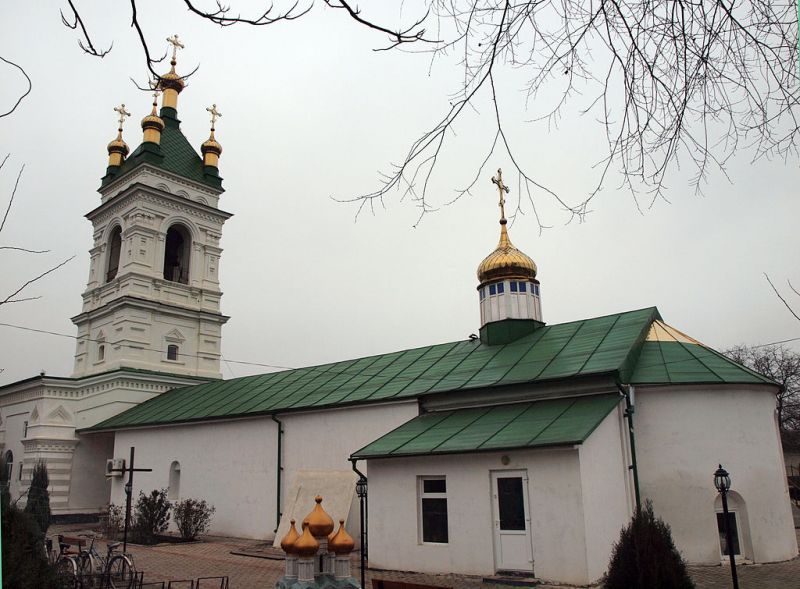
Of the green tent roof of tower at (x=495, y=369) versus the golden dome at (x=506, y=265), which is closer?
the green tent roof of tower at (x=495, y=369)

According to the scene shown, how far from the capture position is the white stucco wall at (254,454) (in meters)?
17.9

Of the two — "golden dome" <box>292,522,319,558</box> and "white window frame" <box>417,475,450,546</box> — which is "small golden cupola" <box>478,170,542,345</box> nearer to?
"white window frame" <box>417,475,450,546</box>

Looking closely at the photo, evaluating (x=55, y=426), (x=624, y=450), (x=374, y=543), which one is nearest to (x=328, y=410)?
(x=374, y=543)

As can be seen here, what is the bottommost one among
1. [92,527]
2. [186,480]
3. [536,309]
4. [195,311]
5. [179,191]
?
[92,527]

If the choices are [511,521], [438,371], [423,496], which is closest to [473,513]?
[511,521]

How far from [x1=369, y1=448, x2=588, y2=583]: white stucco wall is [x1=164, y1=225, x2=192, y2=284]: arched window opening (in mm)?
21932

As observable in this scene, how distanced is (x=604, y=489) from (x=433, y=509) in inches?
140

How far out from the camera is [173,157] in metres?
33.6

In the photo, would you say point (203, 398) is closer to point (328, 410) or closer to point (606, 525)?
point (328, 410)

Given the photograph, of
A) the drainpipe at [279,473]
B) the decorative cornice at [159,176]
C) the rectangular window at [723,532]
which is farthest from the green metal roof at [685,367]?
the decorative cornice at [159,176]

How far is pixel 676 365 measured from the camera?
47.5 feet

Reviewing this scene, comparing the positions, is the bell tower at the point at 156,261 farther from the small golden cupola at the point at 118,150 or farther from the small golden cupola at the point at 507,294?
the small golden cupola at the point at 507,294

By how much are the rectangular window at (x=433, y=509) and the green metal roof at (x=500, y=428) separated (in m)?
0.78

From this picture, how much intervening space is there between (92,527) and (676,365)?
23.0 metres
